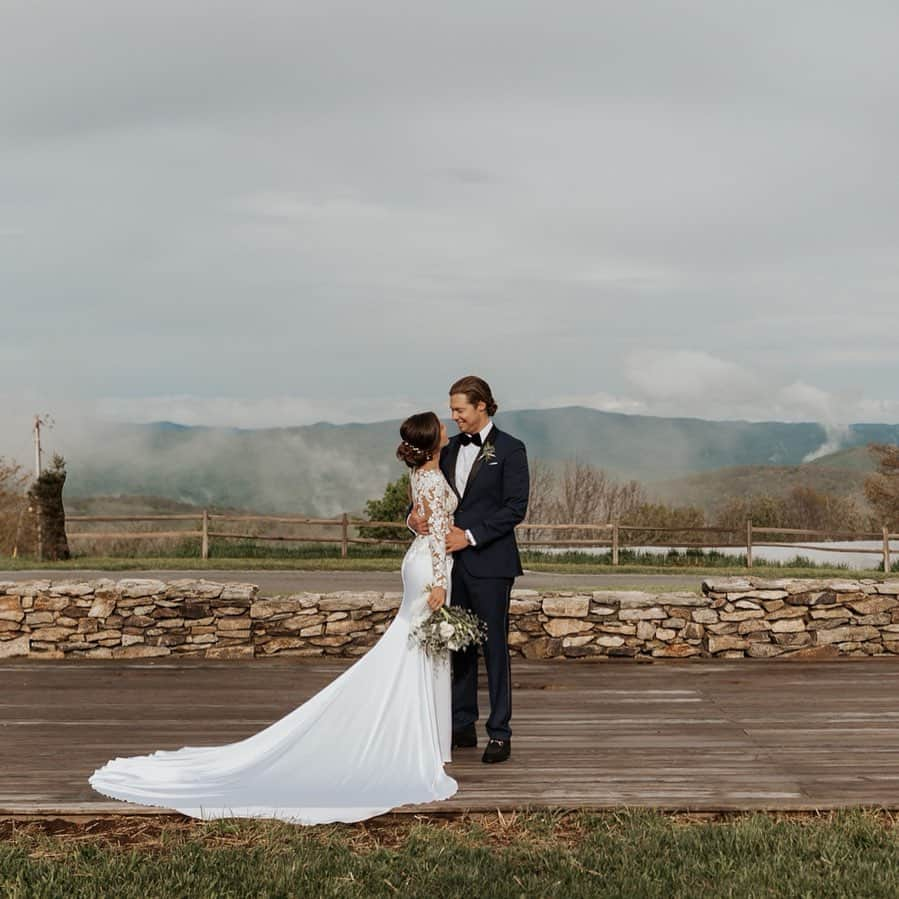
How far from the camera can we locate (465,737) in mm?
6625

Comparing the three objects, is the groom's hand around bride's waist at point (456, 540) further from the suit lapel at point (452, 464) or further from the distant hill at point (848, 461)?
the distant hill at point (848, 461)

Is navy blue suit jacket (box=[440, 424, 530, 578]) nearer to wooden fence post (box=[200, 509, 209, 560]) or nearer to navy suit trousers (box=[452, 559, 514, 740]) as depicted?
navy suit trousers (box=[452, 559, 514, 740])

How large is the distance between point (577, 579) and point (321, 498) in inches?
2834

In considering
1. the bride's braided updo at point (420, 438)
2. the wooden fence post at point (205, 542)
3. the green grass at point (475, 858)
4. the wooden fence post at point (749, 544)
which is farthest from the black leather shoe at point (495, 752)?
the wooden fence post at point (749, 544)

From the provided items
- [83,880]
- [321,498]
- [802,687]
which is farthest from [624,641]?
[321,498]

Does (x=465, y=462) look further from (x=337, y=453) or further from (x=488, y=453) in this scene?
(x=337, y=453)

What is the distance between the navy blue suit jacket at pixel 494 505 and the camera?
20.5 feet

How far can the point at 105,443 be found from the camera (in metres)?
96.6

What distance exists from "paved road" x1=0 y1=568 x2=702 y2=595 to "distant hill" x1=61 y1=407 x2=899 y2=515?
173 ft

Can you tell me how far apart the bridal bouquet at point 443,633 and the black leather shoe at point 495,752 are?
2.05 feet

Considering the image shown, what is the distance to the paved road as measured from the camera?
1897 cm

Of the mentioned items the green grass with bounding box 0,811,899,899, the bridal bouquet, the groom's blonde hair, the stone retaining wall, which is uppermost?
the groom's blonde hair

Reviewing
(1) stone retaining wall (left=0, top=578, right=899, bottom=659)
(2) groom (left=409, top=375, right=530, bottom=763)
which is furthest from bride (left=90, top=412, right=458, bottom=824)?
(1) stone retaining wall (left=0, top=578, right=899, bottom=659)

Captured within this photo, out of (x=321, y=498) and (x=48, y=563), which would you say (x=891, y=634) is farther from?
(x=321, y=498)
